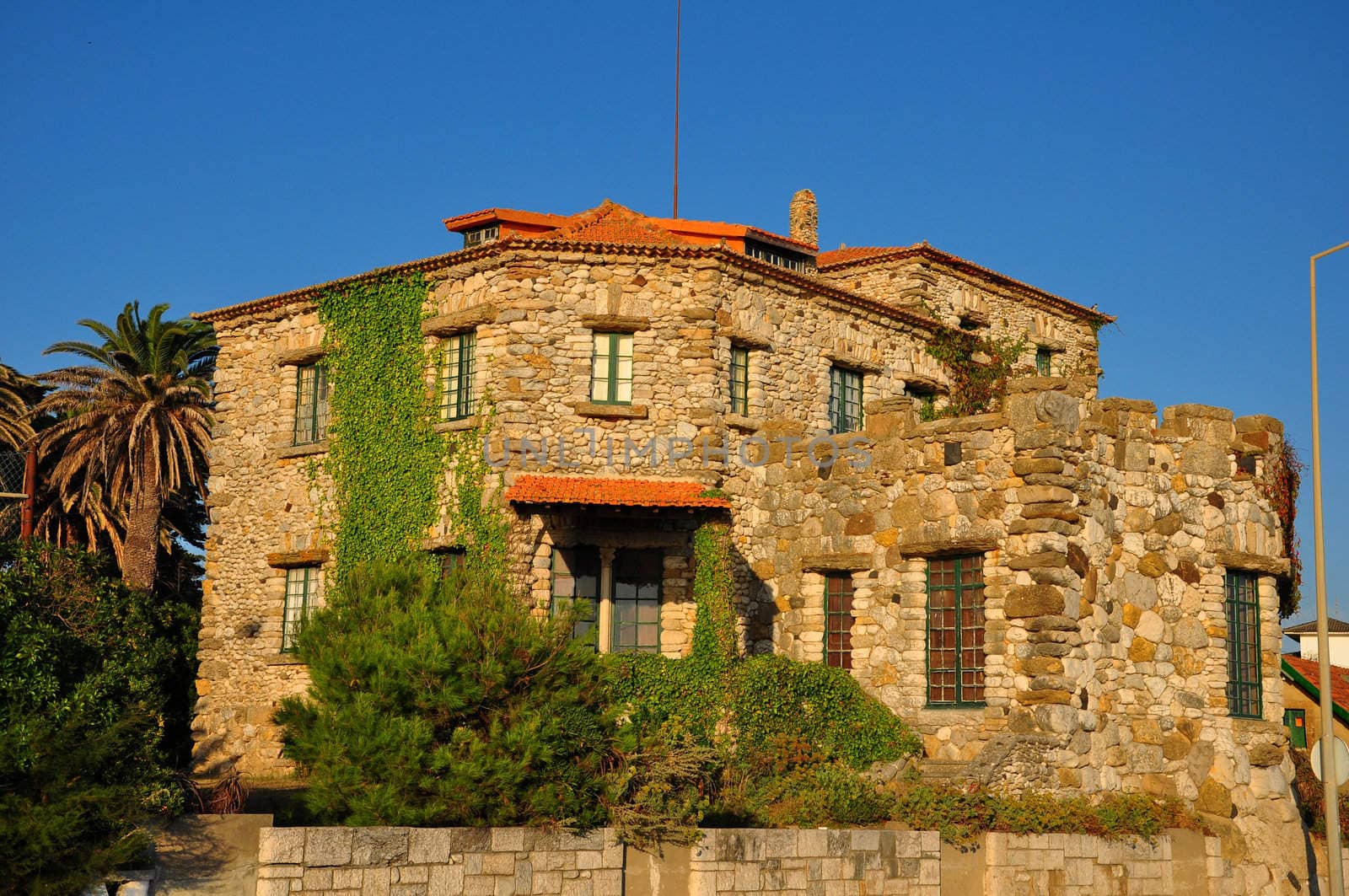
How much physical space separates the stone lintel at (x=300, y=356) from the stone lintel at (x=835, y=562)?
9956 mm

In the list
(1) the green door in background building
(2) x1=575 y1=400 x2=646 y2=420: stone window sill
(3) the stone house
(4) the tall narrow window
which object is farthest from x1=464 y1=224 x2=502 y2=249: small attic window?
(1) the green door in background building

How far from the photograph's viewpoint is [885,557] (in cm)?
2305

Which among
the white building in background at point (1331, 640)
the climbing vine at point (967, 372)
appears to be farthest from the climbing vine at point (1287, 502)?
the white building in background at point (1331, 640)

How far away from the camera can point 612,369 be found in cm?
2466

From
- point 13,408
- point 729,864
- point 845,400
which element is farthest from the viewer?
point 13,408

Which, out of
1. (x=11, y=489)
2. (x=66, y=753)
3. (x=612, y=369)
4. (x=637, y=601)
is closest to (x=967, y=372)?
(x=612, y=369)

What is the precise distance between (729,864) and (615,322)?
35.0 feet

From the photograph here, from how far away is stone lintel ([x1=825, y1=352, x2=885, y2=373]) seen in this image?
26938 mm

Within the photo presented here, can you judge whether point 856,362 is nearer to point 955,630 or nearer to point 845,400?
point 845,400

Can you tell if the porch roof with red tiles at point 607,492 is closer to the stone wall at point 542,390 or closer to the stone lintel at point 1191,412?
the stone wall at point 542,390

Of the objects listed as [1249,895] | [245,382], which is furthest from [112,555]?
[1249,895]

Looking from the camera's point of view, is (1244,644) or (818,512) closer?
(1244,644)

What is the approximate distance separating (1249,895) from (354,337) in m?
17.4

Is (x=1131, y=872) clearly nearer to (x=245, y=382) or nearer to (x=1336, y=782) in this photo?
(x=1336, y=782)
